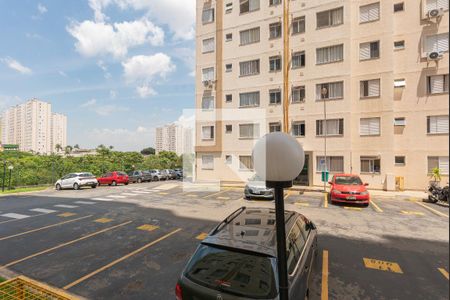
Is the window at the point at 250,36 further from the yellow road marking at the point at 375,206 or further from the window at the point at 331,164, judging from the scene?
the yellow road marking at the point at 375,206

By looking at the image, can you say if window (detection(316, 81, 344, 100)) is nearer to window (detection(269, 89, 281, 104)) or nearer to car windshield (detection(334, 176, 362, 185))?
window (detection(269, 89, 281, 104))

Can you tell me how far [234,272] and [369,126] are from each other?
21200 mm

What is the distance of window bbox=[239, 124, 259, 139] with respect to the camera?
81.6 ft

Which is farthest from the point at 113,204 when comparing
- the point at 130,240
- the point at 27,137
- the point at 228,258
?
the point at 27,137

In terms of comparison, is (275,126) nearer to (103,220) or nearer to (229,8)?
(229,8)

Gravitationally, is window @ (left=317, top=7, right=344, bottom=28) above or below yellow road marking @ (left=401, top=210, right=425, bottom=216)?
above

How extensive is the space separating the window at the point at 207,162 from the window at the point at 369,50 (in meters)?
17.4

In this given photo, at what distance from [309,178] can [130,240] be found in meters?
18.1

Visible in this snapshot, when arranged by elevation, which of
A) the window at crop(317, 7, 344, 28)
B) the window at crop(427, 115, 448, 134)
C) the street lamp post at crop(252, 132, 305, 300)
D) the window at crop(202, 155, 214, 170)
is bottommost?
the window at crop(202, 155, 214, 170)

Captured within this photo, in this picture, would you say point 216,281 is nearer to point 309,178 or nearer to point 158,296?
point 158,296

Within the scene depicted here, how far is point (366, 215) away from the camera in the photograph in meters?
11.4

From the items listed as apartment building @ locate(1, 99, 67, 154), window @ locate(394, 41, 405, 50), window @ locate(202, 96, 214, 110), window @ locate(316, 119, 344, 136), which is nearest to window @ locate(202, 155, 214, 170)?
window @ locate(202, 96, 214, 110)

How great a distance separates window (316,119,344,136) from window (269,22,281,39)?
32.3 feet

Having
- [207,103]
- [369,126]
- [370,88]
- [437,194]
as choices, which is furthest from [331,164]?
[207,103]
